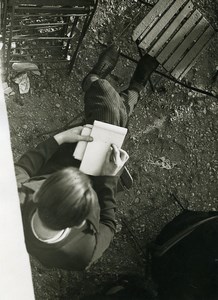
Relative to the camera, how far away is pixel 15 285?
0.95 metres

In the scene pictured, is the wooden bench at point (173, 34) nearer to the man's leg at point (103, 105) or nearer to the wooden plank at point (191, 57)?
the wooden plank at point (191, 57)

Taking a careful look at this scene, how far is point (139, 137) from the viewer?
5.54 ft

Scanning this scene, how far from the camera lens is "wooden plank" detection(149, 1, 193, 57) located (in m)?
1.59

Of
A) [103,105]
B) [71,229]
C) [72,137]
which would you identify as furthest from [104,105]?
[71,229]

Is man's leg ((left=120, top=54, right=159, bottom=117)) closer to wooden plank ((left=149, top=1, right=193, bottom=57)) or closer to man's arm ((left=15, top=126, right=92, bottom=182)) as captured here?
wooden plank ((left=149, top=1, right=193, bottom=57))

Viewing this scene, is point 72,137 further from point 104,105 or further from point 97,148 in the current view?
point 104,105

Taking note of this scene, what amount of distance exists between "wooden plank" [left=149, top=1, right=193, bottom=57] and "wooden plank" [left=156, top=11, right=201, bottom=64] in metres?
0.02

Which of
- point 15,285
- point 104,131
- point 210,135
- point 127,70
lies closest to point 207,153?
point 210,135

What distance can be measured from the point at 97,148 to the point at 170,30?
575 mm

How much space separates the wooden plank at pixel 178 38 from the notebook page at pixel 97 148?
18.0 inches

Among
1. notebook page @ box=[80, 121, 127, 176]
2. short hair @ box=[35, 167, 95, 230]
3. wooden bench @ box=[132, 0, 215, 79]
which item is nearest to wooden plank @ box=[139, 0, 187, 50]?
wooden bench @ box=[132, 0, 215, 79]

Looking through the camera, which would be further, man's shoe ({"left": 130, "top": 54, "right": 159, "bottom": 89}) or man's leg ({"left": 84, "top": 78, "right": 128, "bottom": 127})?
man's shoe ({"left": 130, "top": 54, "right": 159, "bottom": 89})

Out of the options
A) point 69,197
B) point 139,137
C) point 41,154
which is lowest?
point 139,137

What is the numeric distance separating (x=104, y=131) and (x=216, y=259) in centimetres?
43
